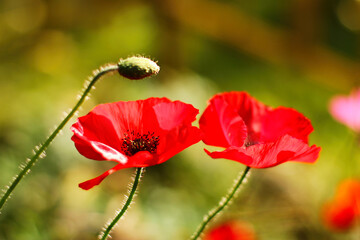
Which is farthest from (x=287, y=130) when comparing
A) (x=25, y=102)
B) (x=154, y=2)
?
(x=154, y=2)

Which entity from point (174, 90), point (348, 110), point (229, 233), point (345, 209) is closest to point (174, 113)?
point (229, 233)

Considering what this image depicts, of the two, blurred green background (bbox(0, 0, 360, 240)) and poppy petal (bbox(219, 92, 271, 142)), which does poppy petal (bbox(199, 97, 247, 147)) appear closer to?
poppy petal (bbox(219, 92, 271, 142))

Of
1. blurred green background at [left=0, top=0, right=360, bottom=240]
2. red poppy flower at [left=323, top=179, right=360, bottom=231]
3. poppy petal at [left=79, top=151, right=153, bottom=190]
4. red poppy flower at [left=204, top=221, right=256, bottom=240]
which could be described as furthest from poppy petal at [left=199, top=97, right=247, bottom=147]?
red poppy flower at [left=323, top=179, right=360, bottom=231]

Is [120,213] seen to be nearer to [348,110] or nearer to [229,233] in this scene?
[229,233]

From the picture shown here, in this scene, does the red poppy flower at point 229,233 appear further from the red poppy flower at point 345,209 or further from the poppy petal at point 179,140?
the poppy petal at point 179,140

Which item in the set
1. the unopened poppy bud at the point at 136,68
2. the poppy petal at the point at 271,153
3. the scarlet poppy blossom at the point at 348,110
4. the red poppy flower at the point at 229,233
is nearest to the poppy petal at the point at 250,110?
the poppy petal at the point at 271,153
